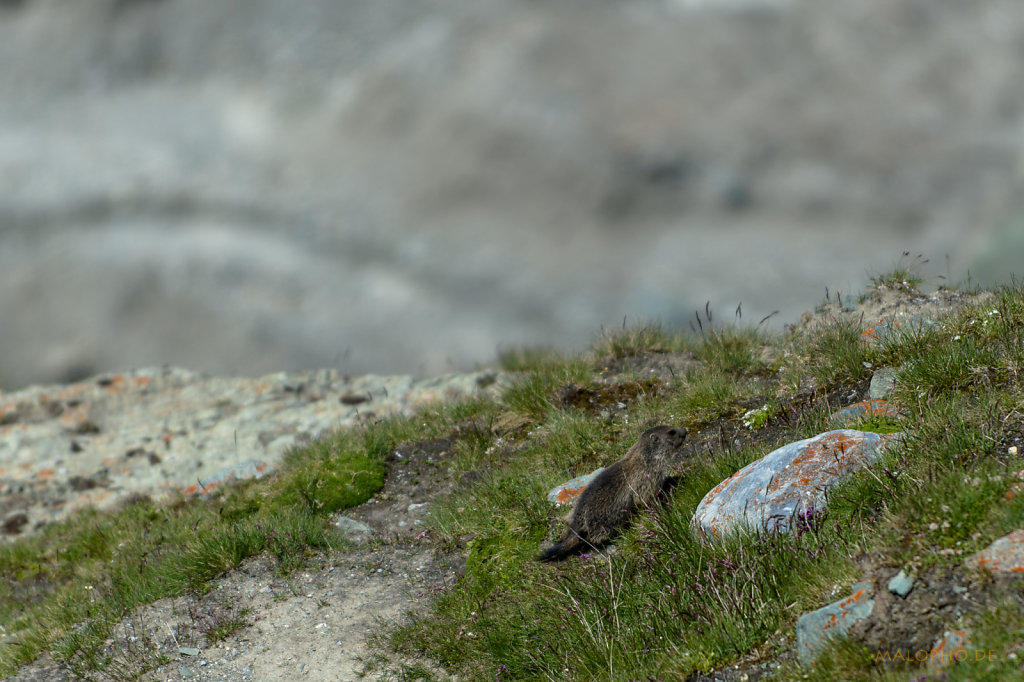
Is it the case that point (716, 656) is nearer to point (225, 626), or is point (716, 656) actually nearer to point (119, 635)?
point (225, 626)

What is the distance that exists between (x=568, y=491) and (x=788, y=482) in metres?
2.49

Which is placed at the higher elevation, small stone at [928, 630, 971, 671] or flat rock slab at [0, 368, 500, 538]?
flat rock slab at [0, 368, 500, 538]

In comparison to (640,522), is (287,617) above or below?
above

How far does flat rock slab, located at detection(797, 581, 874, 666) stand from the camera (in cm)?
395

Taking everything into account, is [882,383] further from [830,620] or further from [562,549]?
[830,620]

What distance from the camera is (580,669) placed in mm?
5117

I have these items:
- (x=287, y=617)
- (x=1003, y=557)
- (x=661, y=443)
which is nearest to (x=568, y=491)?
(x=661, y=443)

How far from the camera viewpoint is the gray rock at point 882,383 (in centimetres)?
732

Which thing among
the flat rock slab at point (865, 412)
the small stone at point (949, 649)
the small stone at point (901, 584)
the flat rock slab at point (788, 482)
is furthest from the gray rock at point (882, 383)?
the small stone at point (949, 649)

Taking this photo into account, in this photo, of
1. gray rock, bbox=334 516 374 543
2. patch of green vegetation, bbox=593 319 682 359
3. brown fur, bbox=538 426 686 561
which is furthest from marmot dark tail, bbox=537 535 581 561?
patch of green vegetation, bbox=593 319 682 359

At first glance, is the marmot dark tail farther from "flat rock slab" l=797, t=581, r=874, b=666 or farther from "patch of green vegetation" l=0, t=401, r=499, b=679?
"patch of green vegetation" l=0, t=401, r=499, b=679

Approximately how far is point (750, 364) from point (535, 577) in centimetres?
Result: 453

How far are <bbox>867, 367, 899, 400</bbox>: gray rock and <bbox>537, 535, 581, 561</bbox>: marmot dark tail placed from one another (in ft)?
10.1

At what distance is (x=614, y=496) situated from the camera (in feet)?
21.7
